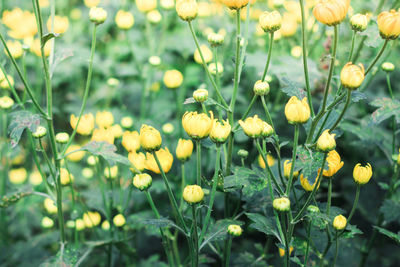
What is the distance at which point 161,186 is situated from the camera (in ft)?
5.81

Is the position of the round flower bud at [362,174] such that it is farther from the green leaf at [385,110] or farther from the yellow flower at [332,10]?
the yellow flower at [332,10]

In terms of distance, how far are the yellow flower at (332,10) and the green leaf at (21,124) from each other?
2.99 feet

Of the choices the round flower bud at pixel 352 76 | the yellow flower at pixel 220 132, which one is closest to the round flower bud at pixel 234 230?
the yellow flower at pixel 220 132

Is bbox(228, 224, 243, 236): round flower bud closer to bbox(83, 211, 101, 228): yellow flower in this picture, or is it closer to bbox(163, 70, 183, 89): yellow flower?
bbox(83, 211, 101, 228): yellow flower

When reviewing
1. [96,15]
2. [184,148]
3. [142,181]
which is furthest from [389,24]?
[96,15]

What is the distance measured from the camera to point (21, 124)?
1.22 m

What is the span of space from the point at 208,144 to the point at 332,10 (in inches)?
21.4

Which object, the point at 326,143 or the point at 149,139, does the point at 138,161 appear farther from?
the point at 326,143

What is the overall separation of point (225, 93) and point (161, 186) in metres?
0.62

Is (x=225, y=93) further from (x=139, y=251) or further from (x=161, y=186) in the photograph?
(x=139, y=251)

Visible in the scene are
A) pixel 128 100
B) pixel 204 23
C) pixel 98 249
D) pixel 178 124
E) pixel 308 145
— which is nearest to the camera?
pixel 308 145

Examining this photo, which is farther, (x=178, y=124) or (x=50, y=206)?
(x=178, y=124)

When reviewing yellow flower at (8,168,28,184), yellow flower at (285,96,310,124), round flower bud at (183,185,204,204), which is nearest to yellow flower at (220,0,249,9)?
yellow flower at (285,96,310,124)

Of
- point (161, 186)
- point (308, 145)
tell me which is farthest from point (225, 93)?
point (308, 145)
